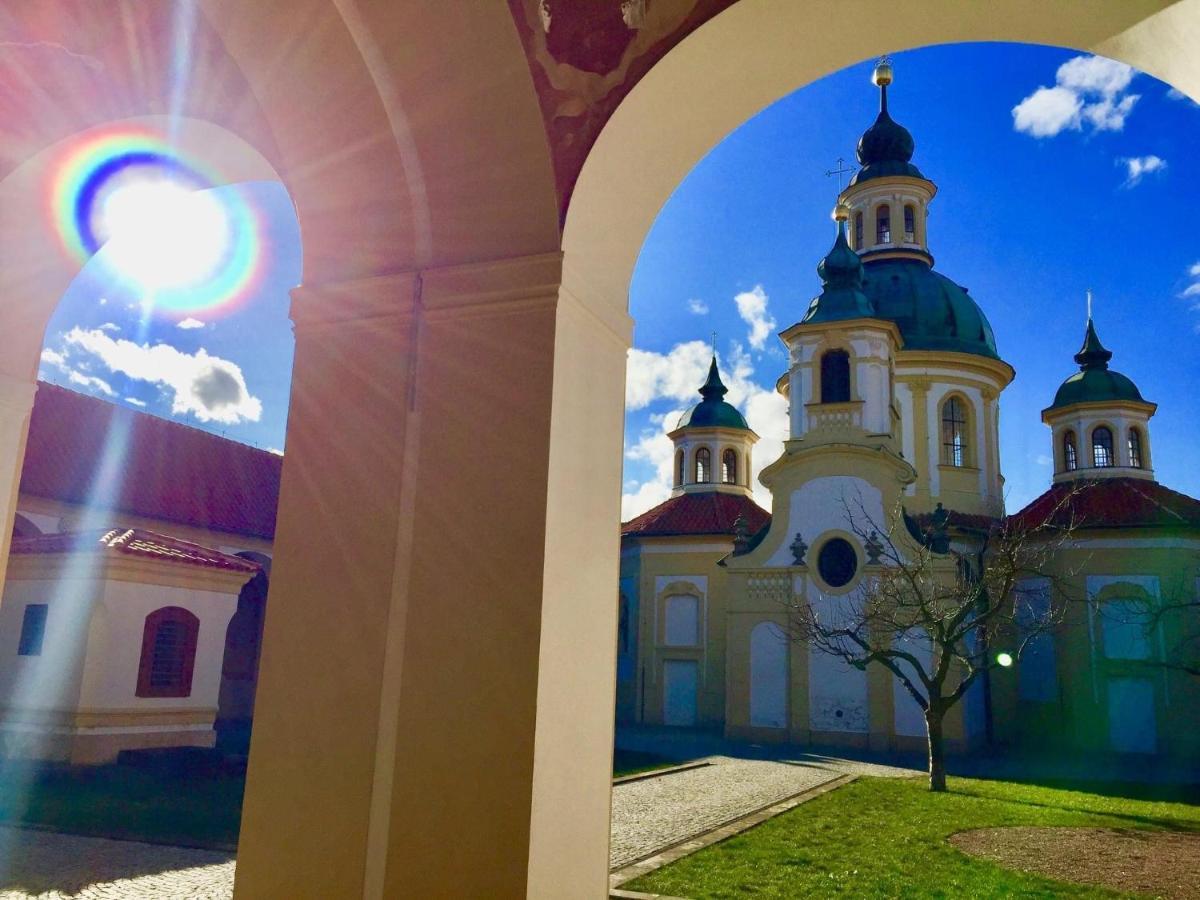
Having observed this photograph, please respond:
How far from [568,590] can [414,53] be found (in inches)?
78.5

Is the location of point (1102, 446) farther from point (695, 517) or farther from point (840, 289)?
point (695, 517)

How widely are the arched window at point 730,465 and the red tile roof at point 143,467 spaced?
16.5 meters

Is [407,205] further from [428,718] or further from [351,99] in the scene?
[428,718]

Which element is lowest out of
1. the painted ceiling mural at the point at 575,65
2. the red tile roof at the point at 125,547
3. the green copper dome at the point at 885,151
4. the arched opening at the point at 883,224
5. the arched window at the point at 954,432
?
the red tile roof at the point at 125,547

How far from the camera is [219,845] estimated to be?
924 cm

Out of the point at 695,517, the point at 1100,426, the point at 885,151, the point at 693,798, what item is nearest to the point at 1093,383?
the point at 1100,426

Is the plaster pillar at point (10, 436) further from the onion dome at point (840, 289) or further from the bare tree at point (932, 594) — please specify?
the onion dome at point (840, 289)

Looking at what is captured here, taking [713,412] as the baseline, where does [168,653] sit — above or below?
below

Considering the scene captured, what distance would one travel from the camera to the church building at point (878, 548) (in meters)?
24.5

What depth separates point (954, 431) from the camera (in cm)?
2964

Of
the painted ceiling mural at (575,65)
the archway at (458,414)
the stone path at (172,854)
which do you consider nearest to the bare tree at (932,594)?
the stone path at (172,854)

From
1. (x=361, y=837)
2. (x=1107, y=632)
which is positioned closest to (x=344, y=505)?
(x=361, y=837)

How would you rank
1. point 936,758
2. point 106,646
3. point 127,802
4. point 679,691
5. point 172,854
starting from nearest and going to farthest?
point 172,854, point 127,802, point 106,646, point 936,758, point 679,691

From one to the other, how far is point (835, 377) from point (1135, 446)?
38.4 ft
